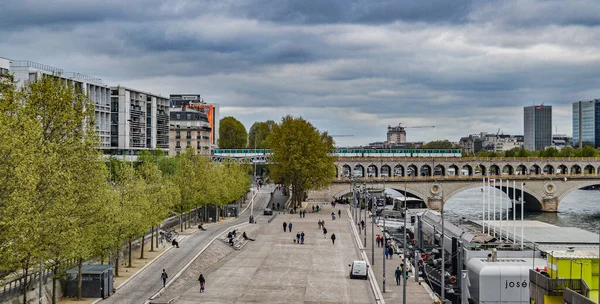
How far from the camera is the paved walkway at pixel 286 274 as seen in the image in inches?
1858

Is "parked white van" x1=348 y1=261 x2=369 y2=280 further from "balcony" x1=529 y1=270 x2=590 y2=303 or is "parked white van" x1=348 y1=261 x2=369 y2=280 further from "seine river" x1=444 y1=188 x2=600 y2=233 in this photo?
"seine river" x1=444 y1=188 x2=600 y2=233

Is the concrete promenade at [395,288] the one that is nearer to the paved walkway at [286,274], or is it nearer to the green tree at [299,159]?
the paved walkway at [286,274]

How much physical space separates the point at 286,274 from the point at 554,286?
28.6 metres

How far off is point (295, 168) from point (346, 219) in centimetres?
1288

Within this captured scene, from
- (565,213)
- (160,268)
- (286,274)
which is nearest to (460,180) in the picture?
(565,213)

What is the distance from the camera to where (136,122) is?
137 m

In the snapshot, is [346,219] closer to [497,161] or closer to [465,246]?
[465,246]

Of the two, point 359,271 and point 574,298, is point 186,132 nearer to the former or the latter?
point 359,271

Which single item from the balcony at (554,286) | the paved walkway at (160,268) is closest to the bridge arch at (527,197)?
the paved walkway at (160,268)

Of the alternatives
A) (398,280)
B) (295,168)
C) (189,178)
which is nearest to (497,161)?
(295,168)

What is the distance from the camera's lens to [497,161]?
166m

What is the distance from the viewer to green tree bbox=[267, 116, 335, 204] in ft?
362

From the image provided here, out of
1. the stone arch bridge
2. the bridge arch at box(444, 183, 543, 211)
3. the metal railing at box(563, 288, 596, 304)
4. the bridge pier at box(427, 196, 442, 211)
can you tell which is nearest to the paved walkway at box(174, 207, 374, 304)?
the metal railing at box(563, 288, 596, 304)

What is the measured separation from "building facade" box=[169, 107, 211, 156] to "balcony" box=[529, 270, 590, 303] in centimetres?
14026
